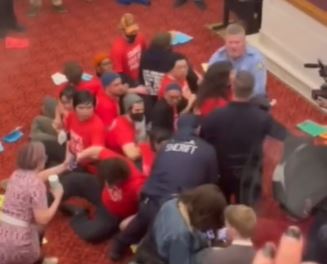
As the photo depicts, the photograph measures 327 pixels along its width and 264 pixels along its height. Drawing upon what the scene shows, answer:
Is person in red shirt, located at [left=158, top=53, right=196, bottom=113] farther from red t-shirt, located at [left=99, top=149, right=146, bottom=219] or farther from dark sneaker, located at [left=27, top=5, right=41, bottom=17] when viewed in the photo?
dark sneaker, located at [left=27, top=5, right=41, bottom=17]

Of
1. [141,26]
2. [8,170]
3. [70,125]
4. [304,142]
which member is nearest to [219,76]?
[304,142]

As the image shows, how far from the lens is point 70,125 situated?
5.66 m

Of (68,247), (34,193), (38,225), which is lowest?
(68,247)

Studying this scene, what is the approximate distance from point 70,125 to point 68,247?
A: 37.6 inches

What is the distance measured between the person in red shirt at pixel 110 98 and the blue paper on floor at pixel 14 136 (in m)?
1.02

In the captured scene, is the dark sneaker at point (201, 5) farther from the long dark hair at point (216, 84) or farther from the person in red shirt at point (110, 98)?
the long dark hair at point (216, 84)

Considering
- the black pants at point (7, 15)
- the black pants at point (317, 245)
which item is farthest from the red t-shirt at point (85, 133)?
the black pants at point (7, 15)

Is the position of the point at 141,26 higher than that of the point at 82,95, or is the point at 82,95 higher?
the point at 82,95

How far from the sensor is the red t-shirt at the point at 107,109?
5.84m

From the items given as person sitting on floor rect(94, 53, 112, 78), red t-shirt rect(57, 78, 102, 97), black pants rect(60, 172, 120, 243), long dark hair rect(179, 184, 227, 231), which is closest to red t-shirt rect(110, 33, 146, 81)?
person sitting on floor rect(94, 53, 112, 78)

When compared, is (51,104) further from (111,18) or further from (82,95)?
(111,18)

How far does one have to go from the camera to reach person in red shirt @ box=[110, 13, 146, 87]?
6480 mm

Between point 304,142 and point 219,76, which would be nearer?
point 304,142

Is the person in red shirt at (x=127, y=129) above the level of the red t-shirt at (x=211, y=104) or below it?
below
